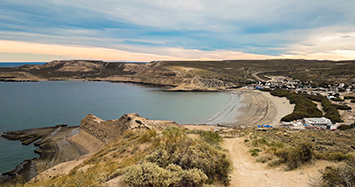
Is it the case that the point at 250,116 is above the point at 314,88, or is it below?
below

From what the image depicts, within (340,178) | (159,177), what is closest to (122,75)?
(159,177)

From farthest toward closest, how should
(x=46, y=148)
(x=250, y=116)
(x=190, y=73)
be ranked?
1. (x=190, y=73)
2. (x=250, y=116)
3. (x=46, y=148)

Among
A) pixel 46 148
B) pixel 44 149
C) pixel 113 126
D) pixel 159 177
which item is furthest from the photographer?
pixel 113 126

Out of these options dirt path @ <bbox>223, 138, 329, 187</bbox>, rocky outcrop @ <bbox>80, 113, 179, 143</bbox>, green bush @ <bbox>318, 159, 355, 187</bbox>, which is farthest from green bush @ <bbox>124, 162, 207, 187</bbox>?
rocky outcrop @ <bbox>80, 113, 179, 143</bbox>

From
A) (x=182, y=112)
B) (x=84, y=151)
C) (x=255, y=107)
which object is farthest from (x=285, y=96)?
(x=84, y=151)

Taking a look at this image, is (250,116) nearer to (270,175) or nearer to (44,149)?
(270,175)

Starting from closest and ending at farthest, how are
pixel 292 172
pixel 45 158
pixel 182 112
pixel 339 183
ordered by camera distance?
pixel 339 183
pixel 292 172
pixel 45 158
pixel 182 112

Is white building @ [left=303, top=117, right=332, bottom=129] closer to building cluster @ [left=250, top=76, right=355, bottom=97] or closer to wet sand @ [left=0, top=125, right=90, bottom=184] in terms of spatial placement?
wet sand @ [left=0, top=125, right=90, bottom=184]

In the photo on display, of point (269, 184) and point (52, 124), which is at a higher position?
point (269, 184)

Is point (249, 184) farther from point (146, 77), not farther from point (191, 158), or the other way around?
point (146, 77)
